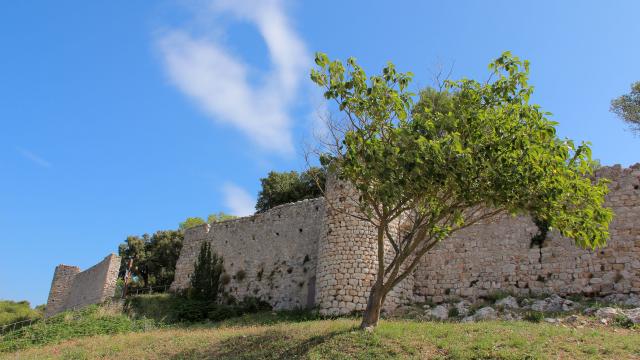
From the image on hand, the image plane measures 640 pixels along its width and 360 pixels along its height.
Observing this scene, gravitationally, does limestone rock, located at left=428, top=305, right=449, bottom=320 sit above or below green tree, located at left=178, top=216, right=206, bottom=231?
below

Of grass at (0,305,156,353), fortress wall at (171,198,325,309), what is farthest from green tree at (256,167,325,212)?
grass at (0,305,156,353)

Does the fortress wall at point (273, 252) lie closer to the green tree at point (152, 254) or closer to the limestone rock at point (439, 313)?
the limestone rock at point (439, 313)

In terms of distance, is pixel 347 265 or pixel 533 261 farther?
pixel 347 265

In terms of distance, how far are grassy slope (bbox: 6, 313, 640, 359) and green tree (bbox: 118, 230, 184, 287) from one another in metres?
22.6

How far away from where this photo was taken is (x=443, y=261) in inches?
774

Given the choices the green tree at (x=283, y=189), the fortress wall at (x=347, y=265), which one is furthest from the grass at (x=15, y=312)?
the fortress wall at (x=347, y=265)

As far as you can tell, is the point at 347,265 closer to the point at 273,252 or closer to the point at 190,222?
the point at 273,252

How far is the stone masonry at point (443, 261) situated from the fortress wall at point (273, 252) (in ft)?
0.16

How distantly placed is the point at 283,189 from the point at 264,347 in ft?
83.6

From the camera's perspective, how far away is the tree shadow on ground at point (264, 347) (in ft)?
42.8

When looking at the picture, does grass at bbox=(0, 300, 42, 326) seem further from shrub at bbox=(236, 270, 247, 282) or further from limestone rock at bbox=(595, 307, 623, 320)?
limestone rock at bbox=(595, 307, 623, 320)

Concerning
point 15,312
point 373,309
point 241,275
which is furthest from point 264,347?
→ point 15,312

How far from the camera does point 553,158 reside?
11398mm

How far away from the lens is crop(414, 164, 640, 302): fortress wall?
631 inches
